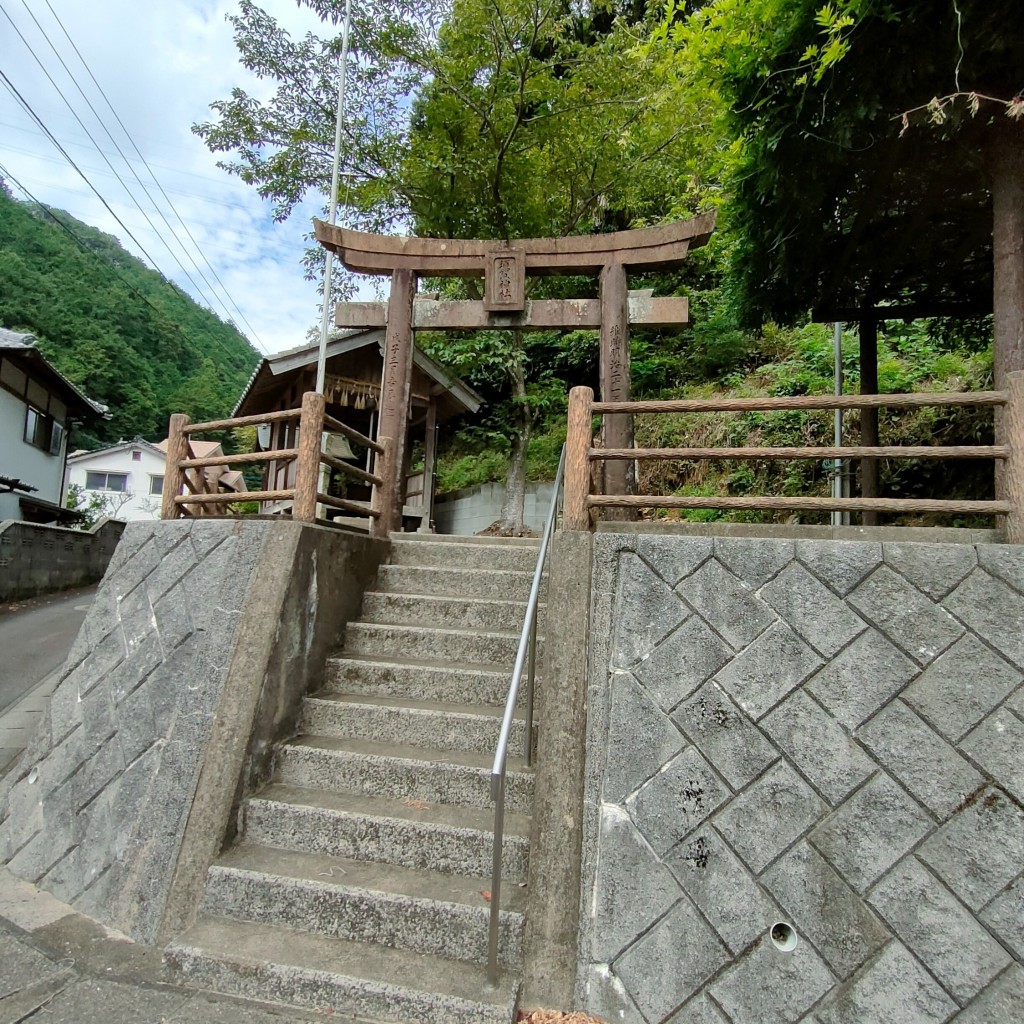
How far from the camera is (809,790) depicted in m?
2.62

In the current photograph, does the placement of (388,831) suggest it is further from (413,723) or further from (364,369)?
(364,369)

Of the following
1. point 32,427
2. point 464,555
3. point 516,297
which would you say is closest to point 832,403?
point 464,555

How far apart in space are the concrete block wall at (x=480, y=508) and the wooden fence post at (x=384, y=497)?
529 centimetres

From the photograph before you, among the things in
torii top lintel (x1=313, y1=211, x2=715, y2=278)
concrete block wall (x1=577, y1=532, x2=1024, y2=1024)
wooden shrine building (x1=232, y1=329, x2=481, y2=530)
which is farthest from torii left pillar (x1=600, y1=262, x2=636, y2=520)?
wooden shrine building (x1=232, y1=329, x2=481, y2=530)

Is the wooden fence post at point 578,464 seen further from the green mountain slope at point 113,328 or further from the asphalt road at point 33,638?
the green mountain slope at point 113,328

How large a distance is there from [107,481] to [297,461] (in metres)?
33.8

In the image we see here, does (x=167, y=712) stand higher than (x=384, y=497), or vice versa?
(x=384, y=497)

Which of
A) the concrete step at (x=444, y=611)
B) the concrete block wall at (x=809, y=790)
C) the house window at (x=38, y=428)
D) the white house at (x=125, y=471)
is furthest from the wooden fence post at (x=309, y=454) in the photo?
the white house at (x=125, y=471)

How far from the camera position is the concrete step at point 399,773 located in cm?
317

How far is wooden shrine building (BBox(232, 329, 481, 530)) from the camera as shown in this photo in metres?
10.5

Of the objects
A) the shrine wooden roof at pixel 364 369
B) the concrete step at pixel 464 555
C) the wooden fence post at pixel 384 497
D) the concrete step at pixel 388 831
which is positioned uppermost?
the shrine wooden roof at pixel 364 369

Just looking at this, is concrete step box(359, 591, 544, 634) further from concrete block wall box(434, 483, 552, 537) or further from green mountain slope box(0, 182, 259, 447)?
green mountain slope box(0, 182, 259, 447)

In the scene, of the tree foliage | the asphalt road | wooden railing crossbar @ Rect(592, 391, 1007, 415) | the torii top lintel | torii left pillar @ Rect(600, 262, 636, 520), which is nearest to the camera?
wooden railing crossbar @ Rect(592, 391, 1007, 415)

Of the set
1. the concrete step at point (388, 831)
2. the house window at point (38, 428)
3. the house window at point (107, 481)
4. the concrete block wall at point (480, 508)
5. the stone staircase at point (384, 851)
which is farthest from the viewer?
the house window at point (107, 481)
